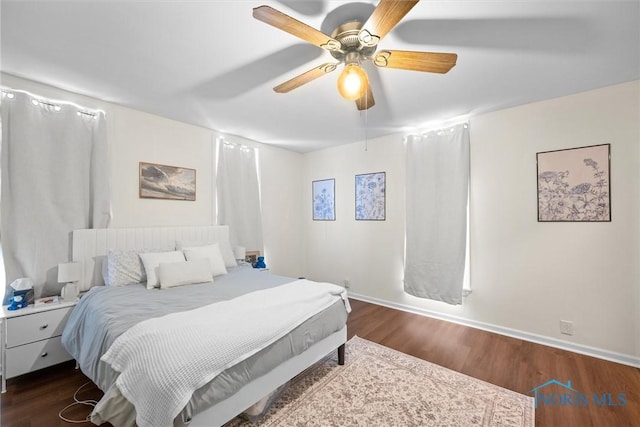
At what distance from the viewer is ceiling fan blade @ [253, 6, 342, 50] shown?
121 cm

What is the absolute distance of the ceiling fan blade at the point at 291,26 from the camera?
1.21 metres

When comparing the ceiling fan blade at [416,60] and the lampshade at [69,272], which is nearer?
the ceiling fan blade at [416,60]

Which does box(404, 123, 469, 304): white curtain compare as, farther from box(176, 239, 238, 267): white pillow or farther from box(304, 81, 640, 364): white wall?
box(176, 239, 238, 267): white pillow

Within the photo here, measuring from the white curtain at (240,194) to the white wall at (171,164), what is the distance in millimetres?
125

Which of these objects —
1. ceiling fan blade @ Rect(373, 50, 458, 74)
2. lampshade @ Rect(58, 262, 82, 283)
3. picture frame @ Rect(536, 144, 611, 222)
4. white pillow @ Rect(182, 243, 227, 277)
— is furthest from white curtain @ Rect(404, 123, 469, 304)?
lampshade @ Rect(58, 262, 82, 283)

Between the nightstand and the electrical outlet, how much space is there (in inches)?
183

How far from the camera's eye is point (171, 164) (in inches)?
129

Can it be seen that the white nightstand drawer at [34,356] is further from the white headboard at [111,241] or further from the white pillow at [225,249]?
the white pillow at [225,249]

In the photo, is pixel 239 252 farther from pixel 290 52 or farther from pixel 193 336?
pixel 290 52

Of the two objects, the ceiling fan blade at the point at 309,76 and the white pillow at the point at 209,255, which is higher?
the ceiling fan blade at the point at 309,76

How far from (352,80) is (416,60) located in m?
0.44

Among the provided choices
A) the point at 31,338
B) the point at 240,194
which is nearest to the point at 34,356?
the point at 31,338

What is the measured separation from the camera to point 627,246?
7.67 ft

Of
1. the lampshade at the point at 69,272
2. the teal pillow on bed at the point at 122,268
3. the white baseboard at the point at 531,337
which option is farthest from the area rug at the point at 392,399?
the lampshade at the point at 69,272
